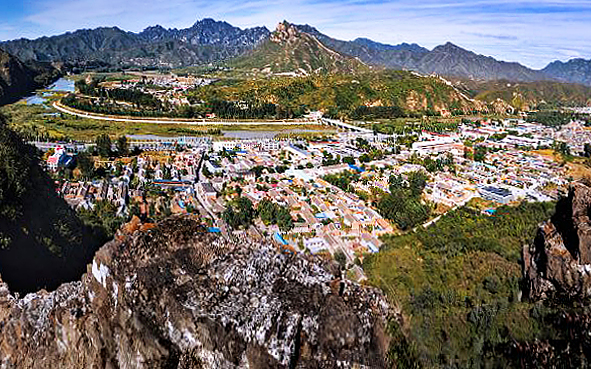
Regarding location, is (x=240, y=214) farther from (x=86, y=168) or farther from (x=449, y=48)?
(x=449, y=48)

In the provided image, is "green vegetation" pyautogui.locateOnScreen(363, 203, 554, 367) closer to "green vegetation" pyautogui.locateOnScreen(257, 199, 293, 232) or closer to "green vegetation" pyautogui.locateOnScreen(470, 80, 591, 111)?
"green vegetation" pyautogui.locateOnScreen(257, 199, 293, 232)

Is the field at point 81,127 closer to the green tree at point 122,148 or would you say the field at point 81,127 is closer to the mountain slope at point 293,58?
the green tree at point 122,148

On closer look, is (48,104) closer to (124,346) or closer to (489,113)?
(124,346)

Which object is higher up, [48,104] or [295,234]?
[48,104]

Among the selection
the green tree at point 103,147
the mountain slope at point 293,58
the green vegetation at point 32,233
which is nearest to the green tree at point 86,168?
the green tree at point 103,147

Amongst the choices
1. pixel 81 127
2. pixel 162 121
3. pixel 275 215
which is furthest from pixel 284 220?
pixel 162 121

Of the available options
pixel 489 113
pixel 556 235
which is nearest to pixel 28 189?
pixel 556 235
